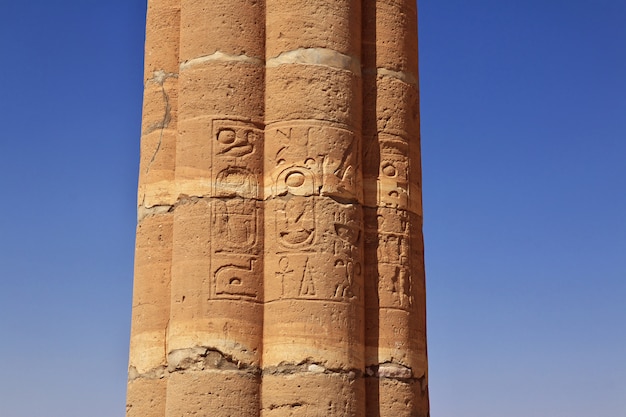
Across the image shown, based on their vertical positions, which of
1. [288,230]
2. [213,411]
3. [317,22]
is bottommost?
[213,411]

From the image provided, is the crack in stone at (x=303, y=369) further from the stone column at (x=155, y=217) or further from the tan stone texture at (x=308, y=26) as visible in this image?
the tan stone texture at (x=308, y=26)

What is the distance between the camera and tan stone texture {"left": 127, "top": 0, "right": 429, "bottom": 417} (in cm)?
776

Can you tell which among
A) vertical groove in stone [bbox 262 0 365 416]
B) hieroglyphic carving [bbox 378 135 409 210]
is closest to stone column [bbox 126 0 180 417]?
vertical groove in stone [bbox 262 0 365 416]

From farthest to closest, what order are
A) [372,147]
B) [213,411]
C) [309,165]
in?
[372,147] → [309,165] → [213,411]

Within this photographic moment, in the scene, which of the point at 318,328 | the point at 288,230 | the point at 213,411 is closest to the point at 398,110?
the point at 288,230

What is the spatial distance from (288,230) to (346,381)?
4.14 feet

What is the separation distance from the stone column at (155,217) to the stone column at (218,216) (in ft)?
1.26

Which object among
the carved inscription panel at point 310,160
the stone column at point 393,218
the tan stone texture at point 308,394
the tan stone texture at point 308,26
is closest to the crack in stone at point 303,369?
the tan stone texture at point 308,394

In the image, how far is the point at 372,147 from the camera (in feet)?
28.2

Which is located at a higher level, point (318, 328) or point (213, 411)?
point (318, 328)

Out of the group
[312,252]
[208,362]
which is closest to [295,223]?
[312,252]

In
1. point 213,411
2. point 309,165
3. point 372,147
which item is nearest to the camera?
point 213,411

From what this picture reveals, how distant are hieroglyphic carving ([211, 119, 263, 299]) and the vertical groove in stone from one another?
105mm

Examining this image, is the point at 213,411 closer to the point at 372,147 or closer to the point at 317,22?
the point at 372,147
